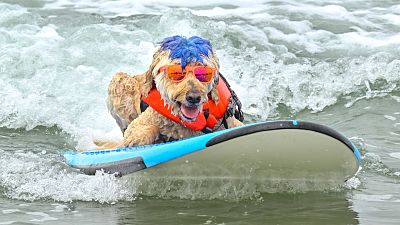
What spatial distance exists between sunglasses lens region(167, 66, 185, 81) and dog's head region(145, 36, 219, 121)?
0.7 inches

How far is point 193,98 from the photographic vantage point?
566 centimetres

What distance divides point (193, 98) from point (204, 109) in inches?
18.8

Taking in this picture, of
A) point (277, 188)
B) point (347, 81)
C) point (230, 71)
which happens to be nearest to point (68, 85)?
point (230, 71)

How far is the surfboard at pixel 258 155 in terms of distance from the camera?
5371 mm

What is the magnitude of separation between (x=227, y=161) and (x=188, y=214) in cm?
44

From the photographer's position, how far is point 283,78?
1051 cm

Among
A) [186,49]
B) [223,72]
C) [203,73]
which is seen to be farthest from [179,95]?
[223,72]

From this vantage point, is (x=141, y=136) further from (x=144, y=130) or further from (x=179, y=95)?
(x=179, y=95)

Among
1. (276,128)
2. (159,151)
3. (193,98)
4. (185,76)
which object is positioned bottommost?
(159,151)

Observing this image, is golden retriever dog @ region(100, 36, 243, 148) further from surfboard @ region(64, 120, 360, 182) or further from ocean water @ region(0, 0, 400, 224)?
ocean water @ region(0, 0, 400, 224)

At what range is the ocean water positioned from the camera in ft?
18.6

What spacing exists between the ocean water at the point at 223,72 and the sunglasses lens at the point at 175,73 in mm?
774

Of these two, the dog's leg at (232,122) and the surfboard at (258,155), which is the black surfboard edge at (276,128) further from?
the dog's leg at (232,122)

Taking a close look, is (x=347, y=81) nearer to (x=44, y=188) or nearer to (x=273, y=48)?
(x=273, y=48)
